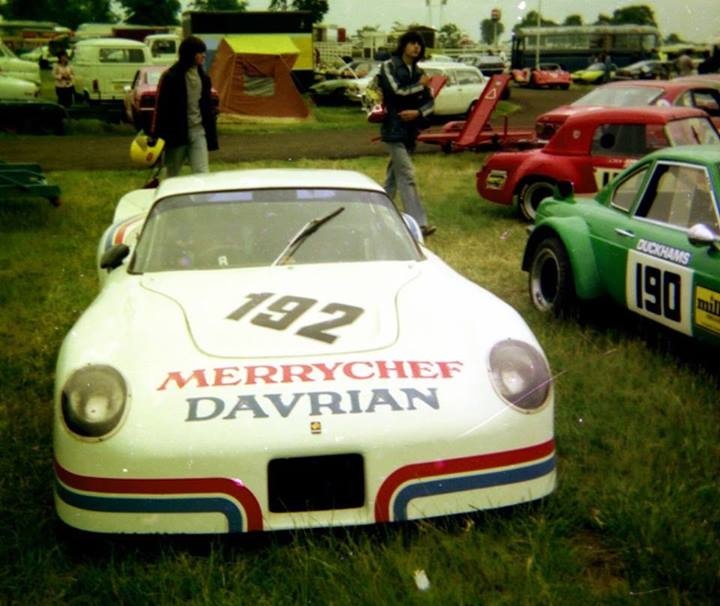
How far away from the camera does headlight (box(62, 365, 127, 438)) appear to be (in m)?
3.01

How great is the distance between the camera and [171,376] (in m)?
3.17

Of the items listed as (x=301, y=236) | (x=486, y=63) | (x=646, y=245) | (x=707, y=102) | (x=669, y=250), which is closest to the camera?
(x=301, y=236)

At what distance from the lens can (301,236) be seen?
14.1 feet

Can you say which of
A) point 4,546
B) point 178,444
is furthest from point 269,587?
point 4,546

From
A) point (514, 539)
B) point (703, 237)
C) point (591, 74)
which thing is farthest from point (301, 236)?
point (591, 74)

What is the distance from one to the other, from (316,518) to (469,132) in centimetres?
1305

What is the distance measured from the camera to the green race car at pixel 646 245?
15.4ft

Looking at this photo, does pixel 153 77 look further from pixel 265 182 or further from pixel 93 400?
pixel 93 400

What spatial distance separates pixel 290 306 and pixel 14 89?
18527 millimetres

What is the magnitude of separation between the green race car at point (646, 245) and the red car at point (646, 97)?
695 centimetres

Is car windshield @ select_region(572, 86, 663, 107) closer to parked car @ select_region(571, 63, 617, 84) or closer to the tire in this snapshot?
the tire

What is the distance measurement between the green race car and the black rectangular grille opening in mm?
2312

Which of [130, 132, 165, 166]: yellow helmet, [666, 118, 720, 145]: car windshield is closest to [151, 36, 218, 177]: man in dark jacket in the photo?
[130, 132, 165, 166]: yellow helmet

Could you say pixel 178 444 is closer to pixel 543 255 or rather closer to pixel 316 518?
pixel 316 518
